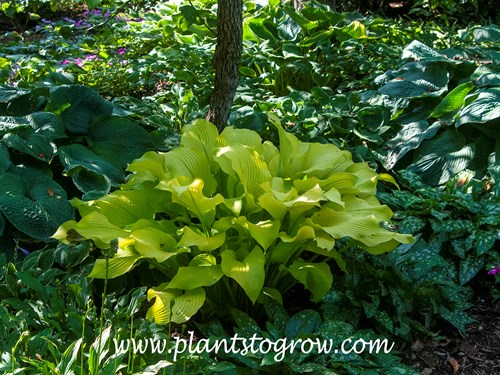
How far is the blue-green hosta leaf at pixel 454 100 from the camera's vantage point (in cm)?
386

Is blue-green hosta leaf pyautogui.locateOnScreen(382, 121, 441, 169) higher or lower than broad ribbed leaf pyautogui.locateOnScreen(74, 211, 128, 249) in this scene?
lower

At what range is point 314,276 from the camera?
257 centimetres

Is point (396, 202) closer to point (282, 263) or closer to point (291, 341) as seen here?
point (282, 263)

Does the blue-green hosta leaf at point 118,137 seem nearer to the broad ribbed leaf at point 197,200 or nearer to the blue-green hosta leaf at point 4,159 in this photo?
the blue-green hosta leaf at point 4,159

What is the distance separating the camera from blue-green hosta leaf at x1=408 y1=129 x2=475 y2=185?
3.70 meters

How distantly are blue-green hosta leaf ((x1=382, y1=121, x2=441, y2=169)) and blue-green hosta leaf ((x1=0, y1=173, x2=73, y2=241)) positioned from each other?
185 centimetres

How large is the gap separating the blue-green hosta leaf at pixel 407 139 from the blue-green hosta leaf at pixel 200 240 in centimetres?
Result: 172

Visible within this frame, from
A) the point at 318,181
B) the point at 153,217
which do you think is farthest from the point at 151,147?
the point at 318,181

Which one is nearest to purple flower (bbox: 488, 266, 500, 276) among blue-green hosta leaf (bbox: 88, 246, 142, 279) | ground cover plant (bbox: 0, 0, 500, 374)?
ground cover plant (bbox: 0, 0, 500, 374)

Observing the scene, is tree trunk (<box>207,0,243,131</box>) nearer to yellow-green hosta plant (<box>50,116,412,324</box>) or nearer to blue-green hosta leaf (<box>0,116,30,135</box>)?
yellow-green hosta plant (<box>50,116,412,324</box>)

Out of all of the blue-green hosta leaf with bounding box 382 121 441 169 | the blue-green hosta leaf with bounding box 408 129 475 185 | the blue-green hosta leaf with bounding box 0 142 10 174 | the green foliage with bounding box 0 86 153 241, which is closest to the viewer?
the green foliage with bounding box 0 86 153 241

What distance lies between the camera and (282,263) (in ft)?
8.63

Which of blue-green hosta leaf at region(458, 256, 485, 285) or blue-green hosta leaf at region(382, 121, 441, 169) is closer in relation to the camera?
blue-green hosta leaf at region(458, 256, 485, 285)

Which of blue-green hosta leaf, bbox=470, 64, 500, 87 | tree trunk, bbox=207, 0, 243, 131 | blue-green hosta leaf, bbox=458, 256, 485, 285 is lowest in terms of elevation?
blue-green hosta leaf, bbox=458, 256, 485, 285
